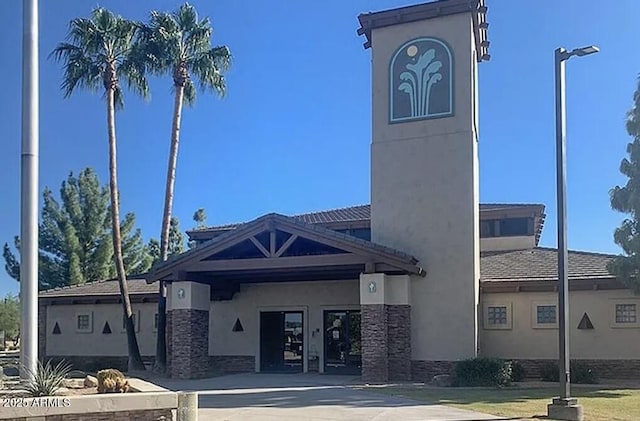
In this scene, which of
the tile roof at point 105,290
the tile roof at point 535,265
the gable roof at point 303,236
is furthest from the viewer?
the tile roof at point 105,290

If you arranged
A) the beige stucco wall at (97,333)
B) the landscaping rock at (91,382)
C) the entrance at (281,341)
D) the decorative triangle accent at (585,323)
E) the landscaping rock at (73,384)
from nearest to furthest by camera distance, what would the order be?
the landscaping rock at (73,384) < the landscaping rock at (91,382) < the decorative triangle accent at (585,323) < the entrance at (281,341) < the beige stucco wall at (97,333)

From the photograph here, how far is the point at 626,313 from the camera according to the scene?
22.6m

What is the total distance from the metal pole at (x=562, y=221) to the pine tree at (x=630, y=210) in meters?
7.62

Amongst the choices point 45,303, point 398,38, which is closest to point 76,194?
point 45,303

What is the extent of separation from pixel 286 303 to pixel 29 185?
14981 mm

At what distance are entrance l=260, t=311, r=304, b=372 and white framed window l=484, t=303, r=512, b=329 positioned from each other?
6.50 metres

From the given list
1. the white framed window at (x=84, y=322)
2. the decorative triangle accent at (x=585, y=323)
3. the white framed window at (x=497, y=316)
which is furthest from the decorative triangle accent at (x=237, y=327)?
the decorative triangle accent at (x=585, y=323)

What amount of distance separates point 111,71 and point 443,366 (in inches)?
624

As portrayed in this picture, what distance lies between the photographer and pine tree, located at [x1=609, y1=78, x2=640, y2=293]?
68.8 ft

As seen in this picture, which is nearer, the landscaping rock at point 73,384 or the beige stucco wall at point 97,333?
the landscaping rock at point 73,384

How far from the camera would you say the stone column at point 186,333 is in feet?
76.7

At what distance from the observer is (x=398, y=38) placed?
79.8 feet

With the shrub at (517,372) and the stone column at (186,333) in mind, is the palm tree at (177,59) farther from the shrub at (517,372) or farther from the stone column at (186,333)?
the shrub at (517,372)

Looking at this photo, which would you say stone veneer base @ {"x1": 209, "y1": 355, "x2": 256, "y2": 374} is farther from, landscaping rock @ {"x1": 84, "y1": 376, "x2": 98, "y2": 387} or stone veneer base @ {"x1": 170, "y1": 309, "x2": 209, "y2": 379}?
landscaping rock @ {"x1": 84, "y1": 376, "x2": 98, "y2": 387}
